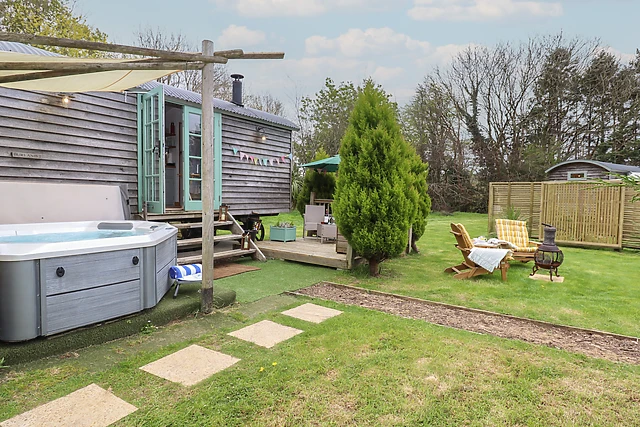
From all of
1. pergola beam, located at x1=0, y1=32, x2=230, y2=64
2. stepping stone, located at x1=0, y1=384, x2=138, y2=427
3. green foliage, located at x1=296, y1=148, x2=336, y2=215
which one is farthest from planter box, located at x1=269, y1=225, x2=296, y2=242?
stepping stone, located at x1=0, y1=384, x2=138, y2=427

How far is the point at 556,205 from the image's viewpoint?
9336 millimetres

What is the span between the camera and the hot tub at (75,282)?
96.1 inches

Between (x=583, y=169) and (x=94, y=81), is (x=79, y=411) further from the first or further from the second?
(x=583, y=169)

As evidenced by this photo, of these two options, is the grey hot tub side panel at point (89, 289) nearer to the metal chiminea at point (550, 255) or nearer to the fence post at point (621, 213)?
the metal chiminea at point (550, 255)

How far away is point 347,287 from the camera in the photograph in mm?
4891

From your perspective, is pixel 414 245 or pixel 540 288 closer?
pixel 540 288

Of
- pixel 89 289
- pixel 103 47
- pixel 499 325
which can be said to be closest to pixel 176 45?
pixel 103 47

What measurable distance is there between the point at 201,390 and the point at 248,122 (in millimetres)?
6409

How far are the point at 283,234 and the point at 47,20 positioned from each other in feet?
41.0

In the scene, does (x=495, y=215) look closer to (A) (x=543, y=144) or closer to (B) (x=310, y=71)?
(A) (x=543, y=144)

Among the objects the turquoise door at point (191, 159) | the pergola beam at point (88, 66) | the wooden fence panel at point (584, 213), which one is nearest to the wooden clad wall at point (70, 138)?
the turquoise door at point (191, 159)

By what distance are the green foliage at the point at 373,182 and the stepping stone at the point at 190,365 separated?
287 cm

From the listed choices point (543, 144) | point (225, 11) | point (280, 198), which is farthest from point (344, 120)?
point (280, 198)

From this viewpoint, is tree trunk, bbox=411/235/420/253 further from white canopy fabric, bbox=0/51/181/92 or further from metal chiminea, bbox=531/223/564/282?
white canopy fabric, bbox=0/51/181/92
